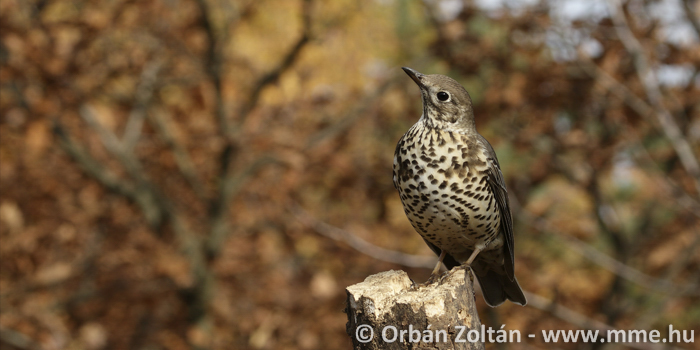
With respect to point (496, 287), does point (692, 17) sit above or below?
above

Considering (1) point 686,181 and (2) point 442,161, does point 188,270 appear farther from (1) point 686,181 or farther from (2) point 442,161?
(1) point 686,181

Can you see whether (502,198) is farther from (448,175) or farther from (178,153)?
(178,153)

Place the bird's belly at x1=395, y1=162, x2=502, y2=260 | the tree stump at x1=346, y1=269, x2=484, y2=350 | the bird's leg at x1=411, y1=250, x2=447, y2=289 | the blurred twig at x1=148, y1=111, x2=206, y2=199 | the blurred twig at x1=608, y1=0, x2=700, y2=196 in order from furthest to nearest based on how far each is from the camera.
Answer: the blurred twig at x1=148, y1=111, x2=206, y2=199 < the blurred twig at x1=608, y1=0, x2=700, y2=196 < the bird's belly at x1=395, y1=162, x2=502, y2=260 < the bird's leg at x1=411, y1=250, x2=447, y2=289 < the tree stump at x1=346, y1=269, x2=484, y2=350

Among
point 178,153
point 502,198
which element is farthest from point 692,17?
point 178,153

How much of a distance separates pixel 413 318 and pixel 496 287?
1.64 meters

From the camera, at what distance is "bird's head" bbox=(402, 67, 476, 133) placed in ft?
10.9

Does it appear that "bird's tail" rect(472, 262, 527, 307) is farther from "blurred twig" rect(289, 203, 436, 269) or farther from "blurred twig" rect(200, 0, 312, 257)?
"blurred twig" rect(200, 0, 312, 257)

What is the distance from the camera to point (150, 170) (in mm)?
8172

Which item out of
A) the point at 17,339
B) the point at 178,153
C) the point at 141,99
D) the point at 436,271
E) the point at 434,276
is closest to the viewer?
the point at 434,276

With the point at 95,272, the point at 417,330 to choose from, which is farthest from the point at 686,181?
the point at 95,272

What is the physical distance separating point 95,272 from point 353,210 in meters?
3.06

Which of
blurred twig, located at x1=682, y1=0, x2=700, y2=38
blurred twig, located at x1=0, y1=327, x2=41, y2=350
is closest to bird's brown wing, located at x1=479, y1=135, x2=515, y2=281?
blurred twig, located at x1=682, y1=0, x2=700, y2=38

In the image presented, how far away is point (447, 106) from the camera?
3322 millimetres

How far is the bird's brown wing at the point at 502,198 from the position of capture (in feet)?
11.1
